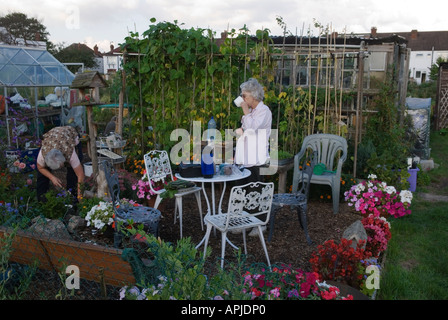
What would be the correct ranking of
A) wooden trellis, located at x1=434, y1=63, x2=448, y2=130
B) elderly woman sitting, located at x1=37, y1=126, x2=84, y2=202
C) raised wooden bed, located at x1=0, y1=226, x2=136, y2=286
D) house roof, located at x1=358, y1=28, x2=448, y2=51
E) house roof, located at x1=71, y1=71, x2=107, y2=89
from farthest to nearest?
house roof, located at x1=358, y1=28, x2=448, y2=51 < wooden trellis, located at x1=434, y1=63, x2=448, y2=130 < house roof, located at x1=71, y1=71, x2=107, y2=89 < elderly woman sitting, located at x1=37, y1=126, x2=84, y2=202 < raised wooden bed, located at x1=0, y1=226, x2=136, y2=286

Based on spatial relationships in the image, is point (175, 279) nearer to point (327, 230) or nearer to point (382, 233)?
point (382, 233)

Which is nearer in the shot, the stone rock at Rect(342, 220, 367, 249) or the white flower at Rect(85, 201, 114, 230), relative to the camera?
the stone rock at Rect(342, 220, 367, 249)

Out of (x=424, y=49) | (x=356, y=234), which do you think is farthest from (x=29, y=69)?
(x=424, y=49)

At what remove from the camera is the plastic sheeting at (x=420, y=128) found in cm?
895

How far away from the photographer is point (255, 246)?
15.2 ft

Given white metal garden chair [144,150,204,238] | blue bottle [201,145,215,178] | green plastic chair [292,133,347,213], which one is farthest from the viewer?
green plastic chair [292,133,347,213]

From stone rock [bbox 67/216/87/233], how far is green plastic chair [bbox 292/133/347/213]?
2.95 meters

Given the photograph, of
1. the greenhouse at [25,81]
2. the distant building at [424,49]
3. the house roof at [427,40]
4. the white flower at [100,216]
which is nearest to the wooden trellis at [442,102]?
the greenhouse at [25,81]

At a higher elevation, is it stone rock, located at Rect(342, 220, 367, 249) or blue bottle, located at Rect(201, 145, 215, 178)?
blue bottle, located at Rect(201, 145, 215, 178)

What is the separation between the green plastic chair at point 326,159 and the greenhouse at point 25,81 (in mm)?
5538

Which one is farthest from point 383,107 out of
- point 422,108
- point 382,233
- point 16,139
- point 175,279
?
point 16,139

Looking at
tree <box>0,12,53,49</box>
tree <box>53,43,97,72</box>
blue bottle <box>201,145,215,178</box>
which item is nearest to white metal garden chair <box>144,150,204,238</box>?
blue bottle <box>201,145,215,178</box>

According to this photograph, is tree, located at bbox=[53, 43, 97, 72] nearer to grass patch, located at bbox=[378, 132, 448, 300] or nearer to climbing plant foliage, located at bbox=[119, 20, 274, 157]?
climbing plant foliage, located at bbox=[119, 20, 274, 157]

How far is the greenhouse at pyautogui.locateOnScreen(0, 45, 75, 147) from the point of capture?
8.30 m
